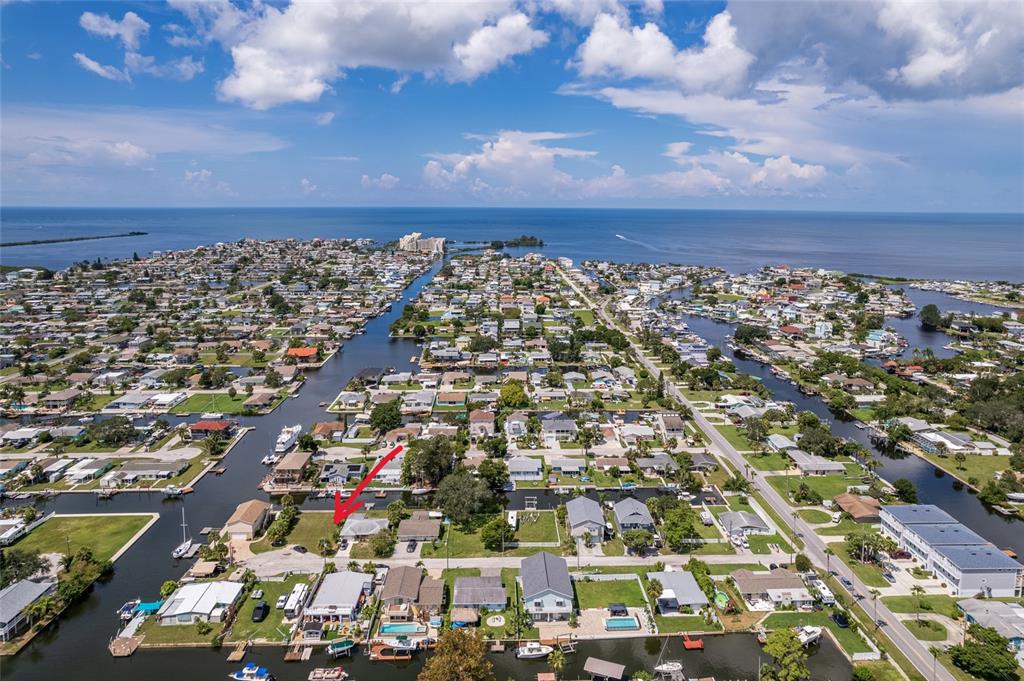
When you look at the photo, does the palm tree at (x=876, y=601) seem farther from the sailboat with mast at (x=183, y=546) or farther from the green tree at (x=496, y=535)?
the sailboat with mast at (x=183, y=546)

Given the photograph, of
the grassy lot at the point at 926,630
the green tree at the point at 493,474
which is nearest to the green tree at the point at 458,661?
the green tree at the point at 493,474

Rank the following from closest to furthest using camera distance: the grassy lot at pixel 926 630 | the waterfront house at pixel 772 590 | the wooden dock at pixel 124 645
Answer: the wooden dock at pixel 124 645, the grassy lot at pixel 926 630, the waterfront house at pixel 772 590

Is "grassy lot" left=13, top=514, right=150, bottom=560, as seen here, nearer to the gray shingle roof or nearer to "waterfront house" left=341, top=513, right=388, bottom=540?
"waterfront house" left=341, top=513, right=388, bottom=540

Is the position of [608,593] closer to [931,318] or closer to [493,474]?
[493,474]

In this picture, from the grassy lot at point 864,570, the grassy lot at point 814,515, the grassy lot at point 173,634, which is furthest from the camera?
the grassy lot at point 814,515

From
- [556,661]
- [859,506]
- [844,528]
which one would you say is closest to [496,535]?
[556,661]

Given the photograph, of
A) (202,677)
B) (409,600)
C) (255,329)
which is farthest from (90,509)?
(255,329)

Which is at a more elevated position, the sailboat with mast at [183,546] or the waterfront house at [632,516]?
the waterfront house at [632,516]
